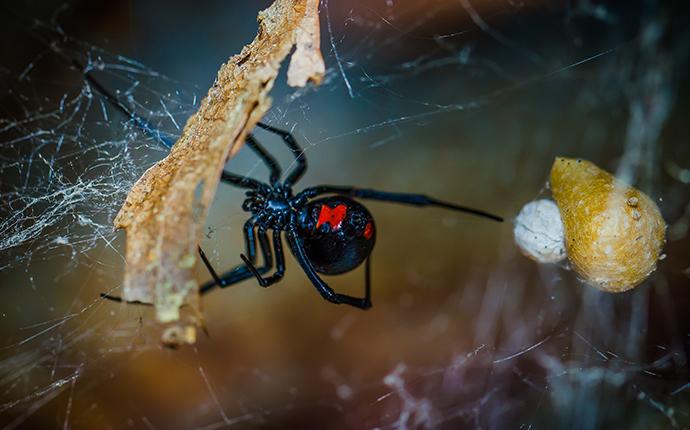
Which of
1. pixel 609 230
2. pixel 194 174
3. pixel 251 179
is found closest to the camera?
pixel 194 174

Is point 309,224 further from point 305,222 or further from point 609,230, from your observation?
point 609,230

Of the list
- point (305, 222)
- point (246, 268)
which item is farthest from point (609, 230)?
point (246, 268)

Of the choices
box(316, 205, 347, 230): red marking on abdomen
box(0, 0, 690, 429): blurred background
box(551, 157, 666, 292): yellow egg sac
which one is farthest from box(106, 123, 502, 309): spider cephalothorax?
box(551, 157, 666, 292): yellow egg sac

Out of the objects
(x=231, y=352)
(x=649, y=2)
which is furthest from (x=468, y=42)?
(x=231, y=352)

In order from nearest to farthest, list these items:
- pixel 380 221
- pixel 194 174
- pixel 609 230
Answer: pixel 194 174 < pixel 609 230 < pixel 380 221

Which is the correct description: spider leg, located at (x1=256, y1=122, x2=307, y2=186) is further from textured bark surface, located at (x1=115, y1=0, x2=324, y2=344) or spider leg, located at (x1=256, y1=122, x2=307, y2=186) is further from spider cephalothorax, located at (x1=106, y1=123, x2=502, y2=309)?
textured bark surface, located at (x1=115, y1=0, x2=324, y2=344)

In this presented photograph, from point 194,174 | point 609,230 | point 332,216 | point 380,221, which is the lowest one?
point 609,230

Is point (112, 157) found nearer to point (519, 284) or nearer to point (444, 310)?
point (444, 310)
